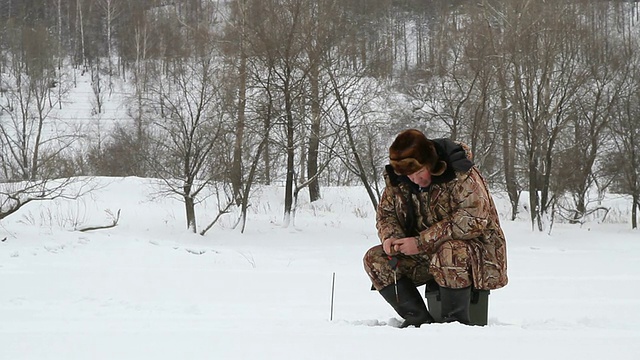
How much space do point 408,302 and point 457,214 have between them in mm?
615

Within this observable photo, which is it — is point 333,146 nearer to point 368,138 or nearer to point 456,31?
point 368,138

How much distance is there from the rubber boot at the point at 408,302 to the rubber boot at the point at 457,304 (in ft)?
0.52

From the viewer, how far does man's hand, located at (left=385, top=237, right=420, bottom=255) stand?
3.79 metres

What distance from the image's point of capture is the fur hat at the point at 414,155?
377 centimetres

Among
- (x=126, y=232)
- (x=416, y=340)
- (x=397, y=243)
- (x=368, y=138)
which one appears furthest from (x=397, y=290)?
(x=368, y=138)

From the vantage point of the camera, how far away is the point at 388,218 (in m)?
4.06

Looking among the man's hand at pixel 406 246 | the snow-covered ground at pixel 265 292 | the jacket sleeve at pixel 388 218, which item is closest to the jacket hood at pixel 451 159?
the jacket sleeve at pixel 388 218

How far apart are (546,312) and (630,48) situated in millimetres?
17273

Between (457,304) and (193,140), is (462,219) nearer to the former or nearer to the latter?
(457,304)

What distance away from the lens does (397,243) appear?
3824 millimetres

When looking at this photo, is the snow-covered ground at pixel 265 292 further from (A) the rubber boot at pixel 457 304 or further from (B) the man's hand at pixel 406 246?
(B) the man's hand at pixel 406 246

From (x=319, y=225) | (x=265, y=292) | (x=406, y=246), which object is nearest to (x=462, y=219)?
(x=406, y=246)

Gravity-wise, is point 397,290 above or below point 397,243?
below

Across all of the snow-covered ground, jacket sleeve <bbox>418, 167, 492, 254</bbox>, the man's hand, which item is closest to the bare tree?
the snow-covered ground
